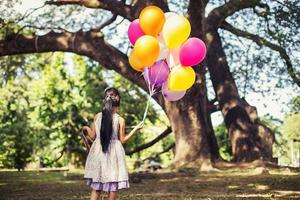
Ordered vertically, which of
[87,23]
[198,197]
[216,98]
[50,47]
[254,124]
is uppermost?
[87,23]

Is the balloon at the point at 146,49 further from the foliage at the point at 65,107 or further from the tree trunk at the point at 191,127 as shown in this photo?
the foliage at the point at 65,107

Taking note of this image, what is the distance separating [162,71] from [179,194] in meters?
2.54

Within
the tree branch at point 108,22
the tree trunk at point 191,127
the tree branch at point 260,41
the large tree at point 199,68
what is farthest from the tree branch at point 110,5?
the tree branch at point 260,41

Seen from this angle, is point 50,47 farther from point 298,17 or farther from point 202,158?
point 298,17

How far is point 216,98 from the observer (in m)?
18.0

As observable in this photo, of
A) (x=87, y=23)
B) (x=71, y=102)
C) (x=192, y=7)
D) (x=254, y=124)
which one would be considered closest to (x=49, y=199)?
(x=192, y=7)

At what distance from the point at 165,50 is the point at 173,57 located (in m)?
0.17

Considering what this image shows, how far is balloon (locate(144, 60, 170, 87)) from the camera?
6441mm

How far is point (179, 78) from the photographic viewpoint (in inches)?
245

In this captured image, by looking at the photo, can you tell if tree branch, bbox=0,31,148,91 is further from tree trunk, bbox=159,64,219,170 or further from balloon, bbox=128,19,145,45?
balloon, bbox=128,19,145,45

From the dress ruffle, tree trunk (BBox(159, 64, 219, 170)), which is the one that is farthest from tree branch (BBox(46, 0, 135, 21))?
the dress ruffle

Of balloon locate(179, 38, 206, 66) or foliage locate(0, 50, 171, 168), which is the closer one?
balloon locate(179, 38, 206, 66)

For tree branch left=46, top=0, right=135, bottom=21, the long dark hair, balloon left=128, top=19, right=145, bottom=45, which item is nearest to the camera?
the long dark hair

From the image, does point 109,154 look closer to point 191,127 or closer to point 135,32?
point 135,32
